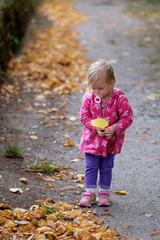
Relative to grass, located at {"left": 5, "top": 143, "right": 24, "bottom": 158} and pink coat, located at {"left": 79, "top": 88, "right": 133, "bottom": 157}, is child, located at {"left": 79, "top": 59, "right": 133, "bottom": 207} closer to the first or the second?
pink coat, located at {"left": 79, "top": 88, "right": 133, "bottom": 157}

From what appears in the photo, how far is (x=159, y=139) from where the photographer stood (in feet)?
16.0

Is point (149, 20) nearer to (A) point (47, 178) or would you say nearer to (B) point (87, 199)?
(A) point (47, 178)

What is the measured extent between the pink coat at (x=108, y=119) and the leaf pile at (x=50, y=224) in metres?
0.53

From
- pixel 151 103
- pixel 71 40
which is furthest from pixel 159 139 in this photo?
pixel 71 40

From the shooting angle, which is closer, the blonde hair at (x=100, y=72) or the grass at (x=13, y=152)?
the blonde hair at (x=100, y=72)

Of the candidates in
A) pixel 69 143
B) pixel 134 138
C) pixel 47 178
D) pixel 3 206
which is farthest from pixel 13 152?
pixel 134 138

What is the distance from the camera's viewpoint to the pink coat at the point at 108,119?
320 centimetres

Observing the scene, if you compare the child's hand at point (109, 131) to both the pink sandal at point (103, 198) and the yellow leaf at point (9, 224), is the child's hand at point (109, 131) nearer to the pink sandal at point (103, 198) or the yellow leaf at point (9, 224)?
the pink sandal at point (103, 198)

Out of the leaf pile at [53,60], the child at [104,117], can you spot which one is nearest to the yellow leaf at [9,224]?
the child at [104,117]

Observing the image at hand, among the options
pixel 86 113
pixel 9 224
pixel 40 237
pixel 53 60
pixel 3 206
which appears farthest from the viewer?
pixel 53 60

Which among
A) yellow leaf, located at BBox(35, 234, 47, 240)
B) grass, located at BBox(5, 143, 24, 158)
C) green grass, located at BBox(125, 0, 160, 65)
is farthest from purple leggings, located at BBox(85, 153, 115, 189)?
green grass, located at BBox(125, 0, 160, 65)

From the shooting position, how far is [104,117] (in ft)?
10.6

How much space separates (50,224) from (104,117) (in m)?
0.97

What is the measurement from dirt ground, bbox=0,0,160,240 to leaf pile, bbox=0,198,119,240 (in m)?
0.18
